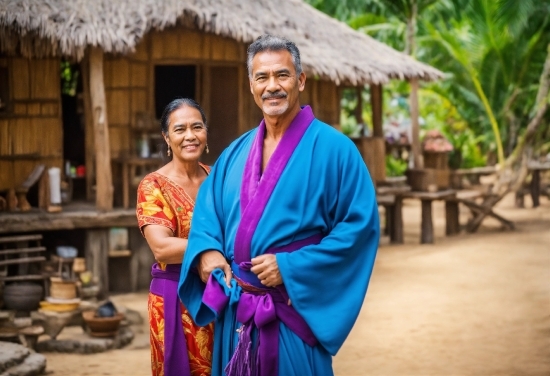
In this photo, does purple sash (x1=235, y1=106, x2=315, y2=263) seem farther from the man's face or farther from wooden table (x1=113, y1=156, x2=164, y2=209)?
wooden table (x1=113, y1=156, x2=164, y2=209)

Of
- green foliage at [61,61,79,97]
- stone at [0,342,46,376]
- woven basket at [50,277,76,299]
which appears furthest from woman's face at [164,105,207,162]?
green foliage at [61,61,79,97]

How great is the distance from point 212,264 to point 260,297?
21cm

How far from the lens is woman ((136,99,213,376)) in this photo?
3.79m

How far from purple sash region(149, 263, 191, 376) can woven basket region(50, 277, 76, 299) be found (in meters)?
5.23

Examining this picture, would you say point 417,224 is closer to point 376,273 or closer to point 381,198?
point 381,198

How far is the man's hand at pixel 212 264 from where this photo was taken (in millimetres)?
3236

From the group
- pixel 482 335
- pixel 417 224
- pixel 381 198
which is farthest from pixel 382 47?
pixel 482 335

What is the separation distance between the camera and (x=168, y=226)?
150 inches

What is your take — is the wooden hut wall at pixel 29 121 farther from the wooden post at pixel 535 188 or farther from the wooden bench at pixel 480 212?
the wooden post at pixel 535 188

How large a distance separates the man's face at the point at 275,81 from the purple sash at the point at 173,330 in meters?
0.93

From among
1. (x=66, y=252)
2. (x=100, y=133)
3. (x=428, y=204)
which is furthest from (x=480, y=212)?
(x=66, y=252)

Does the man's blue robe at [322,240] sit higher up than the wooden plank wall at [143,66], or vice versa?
the wooden plank wall at [143,66]

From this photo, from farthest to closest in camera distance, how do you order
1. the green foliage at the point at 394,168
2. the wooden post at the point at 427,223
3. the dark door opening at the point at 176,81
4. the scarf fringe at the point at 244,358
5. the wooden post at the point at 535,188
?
the green foliage at the point at 394,168 < the wooden post at the point at 535,188 < the wooden post at the point at 427,223 < the dark door opening at the point at 176,81 < the scarf fringe at the point at 244,358

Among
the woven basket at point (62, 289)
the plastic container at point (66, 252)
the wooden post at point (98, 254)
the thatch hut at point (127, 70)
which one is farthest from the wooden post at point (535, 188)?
the woven basket at point (62, 289)
